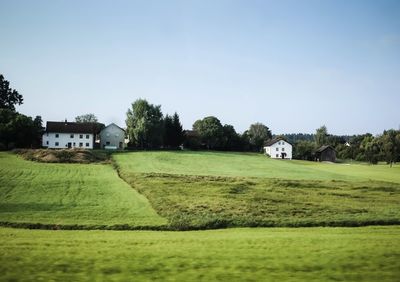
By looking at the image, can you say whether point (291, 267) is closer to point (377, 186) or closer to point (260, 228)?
point (260, 228)

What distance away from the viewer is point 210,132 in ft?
428

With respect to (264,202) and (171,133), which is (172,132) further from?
Answer: (264,202)

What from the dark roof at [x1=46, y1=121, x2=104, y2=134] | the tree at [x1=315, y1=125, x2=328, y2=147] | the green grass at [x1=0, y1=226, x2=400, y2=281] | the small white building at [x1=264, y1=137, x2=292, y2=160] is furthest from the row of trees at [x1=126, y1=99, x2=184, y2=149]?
the green grass at [x1=0, y1=226, x2=400, y2=281]

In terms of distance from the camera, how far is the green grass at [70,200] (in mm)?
26000

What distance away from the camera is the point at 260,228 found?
25.7m

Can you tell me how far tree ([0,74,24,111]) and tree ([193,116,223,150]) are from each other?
197ft

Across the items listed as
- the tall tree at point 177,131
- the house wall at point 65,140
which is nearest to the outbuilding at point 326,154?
the tall tree at point 177,131

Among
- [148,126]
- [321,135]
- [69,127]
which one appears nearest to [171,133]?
[148,126]

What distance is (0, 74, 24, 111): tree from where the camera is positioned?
402 ft

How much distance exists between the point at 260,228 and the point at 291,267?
11771 mm

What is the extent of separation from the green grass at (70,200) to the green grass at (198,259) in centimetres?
618

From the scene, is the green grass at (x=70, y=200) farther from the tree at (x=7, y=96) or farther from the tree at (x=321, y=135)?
the tree at (x=321, y=135)

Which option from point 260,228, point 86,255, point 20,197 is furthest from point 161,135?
point 86,255

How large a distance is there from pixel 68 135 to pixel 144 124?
2309 centimetres
